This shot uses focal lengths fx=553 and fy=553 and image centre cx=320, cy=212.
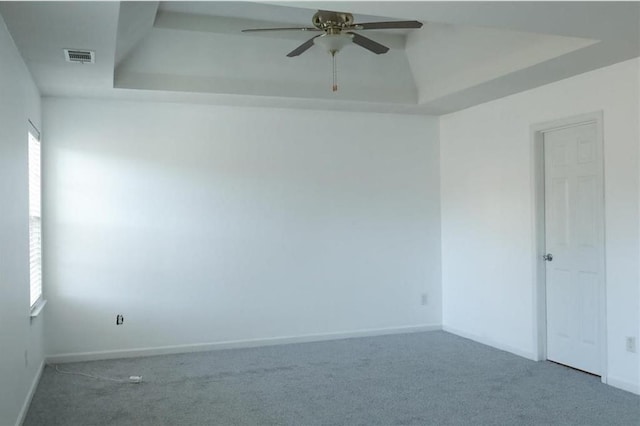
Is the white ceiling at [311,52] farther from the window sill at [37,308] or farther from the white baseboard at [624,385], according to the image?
the white baseboard at [624,385]

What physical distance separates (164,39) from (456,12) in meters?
2.83

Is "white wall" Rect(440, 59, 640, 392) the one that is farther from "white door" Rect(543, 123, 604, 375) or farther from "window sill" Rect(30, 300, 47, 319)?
"window sill" Rect(30, 300, 47, 319)

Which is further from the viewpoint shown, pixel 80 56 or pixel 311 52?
pixel 311 52

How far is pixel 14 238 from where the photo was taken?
3.43 metres

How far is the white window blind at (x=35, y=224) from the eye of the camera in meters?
4.37

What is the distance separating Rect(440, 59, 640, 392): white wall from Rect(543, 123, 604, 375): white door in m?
0.15

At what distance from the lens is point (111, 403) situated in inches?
155

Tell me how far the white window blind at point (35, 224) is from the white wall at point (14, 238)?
13.0 inches

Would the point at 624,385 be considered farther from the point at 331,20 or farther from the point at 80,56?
the point at 80,56

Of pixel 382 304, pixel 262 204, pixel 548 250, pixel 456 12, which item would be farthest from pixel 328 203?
pixel 456 12

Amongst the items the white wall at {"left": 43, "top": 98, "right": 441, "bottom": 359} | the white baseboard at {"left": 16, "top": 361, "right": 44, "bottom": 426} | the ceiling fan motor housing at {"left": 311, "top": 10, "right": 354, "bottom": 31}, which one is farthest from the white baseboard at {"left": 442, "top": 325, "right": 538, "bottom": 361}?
the white baseboard at {"left": 16, "top": 361, "right": 44, "bottom": 426}

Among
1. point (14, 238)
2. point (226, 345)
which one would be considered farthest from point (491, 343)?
point (14, 238)

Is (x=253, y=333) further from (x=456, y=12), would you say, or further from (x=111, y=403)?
(x=456, y=12)

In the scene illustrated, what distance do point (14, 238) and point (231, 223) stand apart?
2.37 meters
